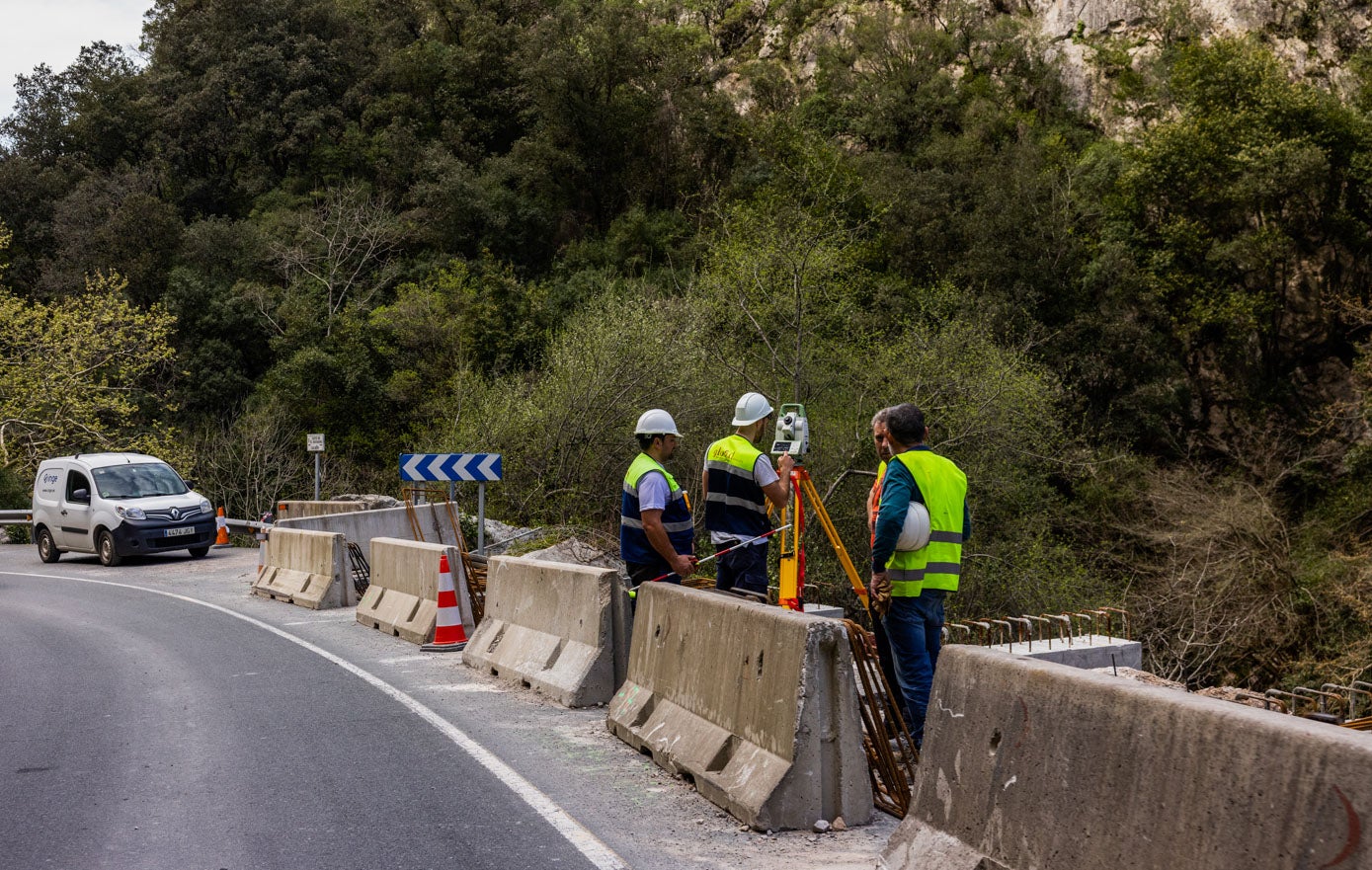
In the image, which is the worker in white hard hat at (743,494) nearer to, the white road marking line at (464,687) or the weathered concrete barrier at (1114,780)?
the white road marking line at (464,687)

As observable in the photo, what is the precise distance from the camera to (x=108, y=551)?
22672 millimetres

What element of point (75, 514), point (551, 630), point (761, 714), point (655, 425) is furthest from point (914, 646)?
point (75, 514)

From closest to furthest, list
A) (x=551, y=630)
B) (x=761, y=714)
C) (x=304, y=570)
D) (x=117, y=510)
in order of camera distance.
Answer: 1. (x=761, y=714)
2. (x=551, y=630)
3. (x=304, y=570)
4. (x=117, y=510)

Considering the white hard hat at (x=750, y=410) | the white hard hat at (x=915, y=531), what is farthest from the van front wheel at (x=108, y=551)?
the white hard hat at (x=915, y=531)

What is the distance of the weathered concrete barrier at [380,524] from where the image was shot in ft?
59.9

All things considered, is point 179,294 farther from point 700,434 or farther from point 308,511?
point 700,434

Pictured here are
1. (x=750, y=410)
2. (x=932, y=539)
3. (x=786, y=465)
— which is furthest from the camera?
(x=750, y=410)

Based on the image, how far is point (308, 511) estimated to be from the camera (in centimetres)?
2320

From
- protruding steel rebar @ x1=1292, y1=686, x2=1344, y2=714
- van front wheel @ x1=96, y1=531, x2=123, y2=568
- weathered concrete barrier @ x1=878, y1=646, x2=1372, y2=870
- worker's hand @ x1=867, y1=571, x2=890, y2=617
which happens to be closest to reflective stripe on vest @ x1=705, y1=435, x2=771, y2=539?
worker's hand @ x1=867, y1=571, x2=890, y2=617

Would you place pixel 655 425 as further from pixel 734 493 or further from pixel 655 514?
pixel 734 493

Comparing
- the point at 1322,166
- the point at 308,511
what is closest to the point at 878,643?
the point at 308,511

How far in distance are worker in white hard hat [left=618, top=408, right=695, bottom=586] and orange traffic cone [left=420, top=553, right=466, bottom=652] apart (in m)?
3.86

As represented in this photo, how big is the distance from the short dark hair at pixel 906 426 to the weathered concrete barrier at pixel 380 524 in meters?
12.3

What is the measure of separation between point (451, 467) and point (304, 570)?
2.97 m
